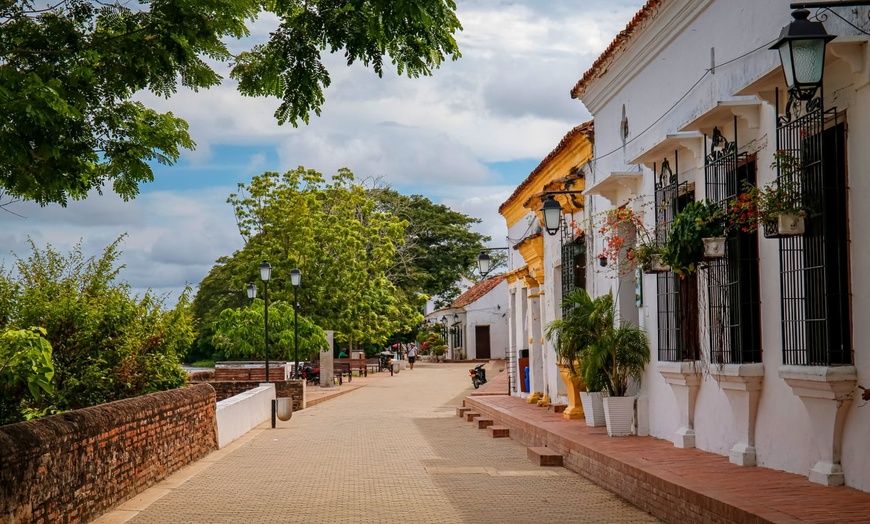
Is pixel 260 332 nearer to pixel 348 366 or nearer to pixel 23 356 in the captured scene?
pixel 348 366

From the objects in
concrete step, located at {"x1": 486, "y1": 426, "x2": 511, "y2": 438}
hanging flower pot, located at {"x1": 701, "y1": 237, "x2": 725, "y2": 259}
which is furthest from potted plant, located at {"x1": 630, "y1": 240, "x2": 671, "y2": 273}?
concrete step, located at {"x1": 486, "y1": 426, "x2": 511, "y2": 438}

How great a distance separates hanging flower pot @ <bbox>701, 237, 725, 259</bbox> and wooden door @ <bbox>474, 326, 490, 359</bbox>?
2106 inches

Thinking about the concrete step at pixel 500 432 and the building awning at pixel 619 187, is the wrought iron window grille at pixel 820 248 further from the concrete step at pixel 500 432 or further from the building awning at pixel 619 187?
the concrete step at pixel 500 432

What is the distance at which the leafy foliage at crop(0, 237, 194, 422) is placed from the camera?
1717cm

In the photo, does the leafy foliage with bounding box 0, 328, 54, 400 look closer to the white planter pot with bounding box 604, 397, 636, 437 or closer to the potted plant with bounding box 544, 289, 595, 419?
the potted plant with bounding box 544, 289, 595, 419

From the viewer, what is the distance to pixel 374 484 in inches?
497

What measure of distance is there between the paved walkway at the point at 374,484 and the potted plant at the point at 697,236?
239cm

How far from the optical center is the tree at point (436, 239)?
206 feet

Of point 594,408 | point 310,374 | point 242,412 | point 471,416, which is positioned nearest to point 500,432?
point 594,408

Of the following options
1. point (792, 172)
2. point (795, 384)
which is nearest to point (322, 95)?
point (792, 172)

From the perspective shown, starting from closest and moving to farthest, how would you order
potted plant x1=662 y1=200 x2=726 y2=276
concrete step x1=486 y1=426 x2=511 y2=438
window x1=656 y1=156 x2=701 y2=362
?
potted plant x1=662 y1=200 x2=726 y2=276, window x1=656 y1=156 x2=701 y2=362, concrete step x1=486 y1=426 x2=511 y2=438

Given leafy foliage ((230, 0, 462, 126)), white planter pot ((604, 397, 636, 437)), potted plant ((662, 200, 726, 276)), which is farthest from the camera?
A: white planter pot ((604, 397, 636, 437))

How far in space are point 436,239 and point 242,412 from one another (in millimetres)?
44811

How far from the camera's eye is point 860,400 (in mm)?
8125
